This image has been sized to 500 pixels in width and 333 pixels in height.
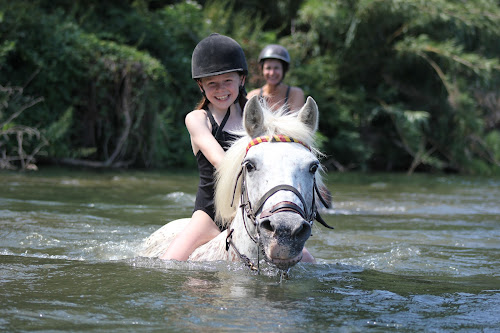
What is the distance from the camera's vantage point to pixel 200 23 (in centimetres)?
1659

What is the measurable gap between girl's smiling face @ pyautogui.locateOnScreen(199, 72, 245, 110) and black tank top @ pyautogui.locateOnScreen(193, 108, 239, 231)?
0.29 feet

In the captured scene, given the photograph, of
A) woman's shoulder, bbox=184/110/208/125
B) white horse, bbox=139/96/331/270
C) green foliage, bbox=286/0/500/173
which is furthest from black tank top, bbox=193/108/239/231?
green foliage, bbox=286/0/500/173

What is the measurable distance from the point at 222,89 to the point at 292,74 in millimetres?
13064

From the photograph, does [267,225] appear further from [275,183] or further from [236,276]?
[236,276]

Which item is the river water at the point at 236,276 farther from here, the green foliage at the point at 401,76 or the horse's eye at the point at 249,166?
the green foliage at the point at 401,76

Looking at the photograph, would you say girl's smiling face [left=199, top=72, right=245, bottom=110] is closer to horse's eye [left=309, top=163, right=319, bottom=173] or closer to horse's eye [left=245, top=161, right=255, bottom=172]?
horse's eye [left=245, top=161, right=255, bottom=172]

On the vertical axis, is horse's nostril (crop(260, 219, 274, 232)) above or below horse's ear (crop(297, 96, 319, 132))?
below

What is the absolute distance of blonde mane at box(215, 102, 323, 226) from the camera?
3.57m

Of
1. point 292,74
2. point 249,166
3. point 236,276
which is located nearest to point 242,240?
point 236,276

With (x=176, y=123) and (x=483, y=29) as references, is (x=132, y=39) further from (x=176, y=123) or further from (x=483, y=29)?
(x=483, y=29)

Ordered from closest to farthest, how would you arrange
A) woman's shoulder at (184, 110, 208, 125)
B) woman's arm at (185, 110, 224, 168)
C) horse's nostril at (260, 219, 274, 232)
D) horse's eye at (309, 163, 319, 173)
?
horse's nostril at (260, 219, 274, 232), horse's eye at (309, 163, 319, 173), woman's arm at (185, 110, 224, 168), woman's shoulder at (184, 110, 208, 125)

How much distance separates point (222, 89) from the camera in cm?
421

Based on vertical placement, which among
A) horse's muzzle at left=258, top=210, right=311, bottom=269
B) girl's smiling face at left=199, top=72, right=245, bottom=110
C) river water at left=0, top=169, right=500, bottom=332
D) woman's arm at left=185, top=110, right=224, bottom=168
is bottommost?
river water at left=0, top=169, right=500, bottom=332

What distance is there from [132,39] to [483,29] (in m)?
10.1
